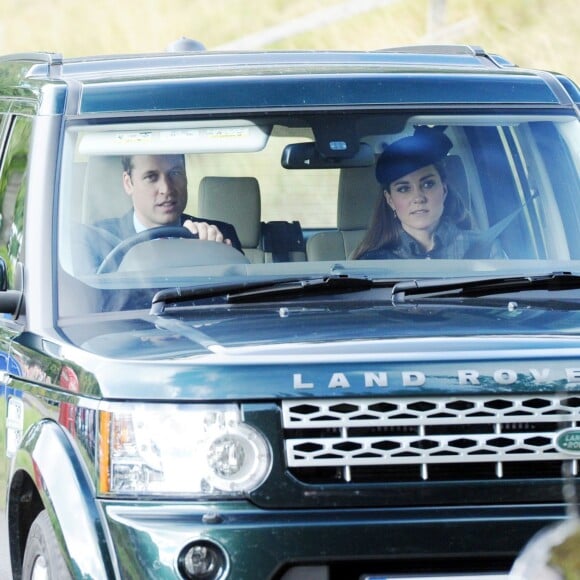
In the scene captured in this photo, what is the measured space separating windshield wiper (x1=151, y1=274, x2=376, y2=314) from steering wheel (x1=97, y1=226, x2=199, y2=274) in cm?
25

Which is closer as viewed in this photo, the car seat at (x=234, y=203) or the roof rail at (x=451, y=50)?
the car seat at (x=234, y=203)

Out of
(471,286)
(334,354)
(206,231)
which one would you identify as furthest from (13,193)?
(334,354)

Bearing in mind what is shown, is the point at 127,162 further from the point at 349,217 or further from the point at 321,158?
the point at 349,217

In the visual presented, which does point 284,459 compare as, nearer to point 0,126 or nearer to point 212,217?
point 212,217

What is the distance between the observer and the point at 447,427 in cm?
401

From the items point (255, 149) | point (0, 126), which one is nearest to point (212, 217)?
point (255, 149)

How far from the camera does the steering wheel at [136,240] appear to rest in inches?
195

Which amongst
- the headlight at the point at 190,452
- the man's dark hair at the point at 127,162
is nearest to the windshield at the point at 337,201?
the man's dark hair at the point at 127,162

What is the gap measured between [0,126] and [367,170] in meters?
1.47

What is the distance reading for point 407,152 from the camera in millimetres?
5473

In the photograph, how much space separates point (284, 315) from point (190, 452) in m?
0.71

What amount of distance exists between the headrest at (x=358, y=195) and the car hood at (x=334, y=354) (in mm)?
956

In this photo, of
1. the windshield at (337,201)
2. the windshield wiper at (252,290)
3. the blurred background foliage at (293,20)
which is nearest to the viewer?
the windshield wiper at (252,290)

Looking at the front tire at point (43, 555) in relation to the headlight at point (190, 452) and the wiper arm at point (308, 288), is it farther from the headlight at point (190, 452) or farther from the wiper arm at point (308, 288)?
→ the wiper arm at point (308, 288)
